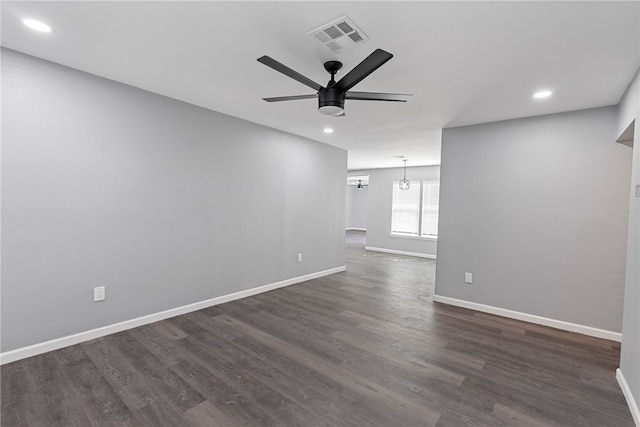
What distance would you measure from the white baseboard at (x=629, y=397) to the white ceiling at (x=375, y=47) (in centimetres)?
249

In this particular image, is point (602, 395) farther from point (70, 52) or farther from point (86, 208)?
point (70, 52)

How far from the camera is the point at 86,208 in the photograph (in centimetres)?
276

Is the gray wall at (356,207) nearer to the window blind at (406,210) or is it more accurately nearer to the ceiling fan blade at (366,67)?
the window blind at (406,210)

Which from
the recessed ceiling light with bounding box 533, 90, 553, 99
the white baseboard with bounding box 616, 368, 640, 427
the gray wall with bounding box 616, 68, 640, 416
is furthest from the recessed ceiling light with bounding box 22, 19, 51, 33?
the white baseboard with bounding box 616, 368, 640, 427

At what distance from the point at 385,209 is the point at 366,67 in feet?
23.4

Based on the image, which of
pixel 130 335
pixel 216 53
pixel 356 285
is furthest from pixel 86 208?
pixel 356 285

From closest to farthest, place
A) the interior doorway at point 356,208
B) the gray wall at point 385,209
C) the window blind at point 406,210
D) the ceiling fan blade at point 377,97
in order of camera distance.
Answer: the ceiling fan blade at point 377,97 < the gray wall at point 385,209 < the window blind at point 406,210 < the interior doorway at point 356,208

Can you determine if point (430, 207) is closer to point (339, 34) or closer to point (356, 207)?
point (356, 207)

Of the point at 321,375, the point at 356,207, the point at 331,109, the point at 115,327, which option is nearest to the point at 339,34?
the point at 331,109

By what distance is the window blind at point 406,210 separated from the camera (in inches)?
321

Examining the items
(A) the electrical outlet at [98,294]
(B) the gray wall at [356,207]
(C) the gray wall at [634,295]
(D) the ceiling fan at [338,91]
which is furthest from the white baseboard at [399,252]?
(A) the electrical outlet at [98,294]

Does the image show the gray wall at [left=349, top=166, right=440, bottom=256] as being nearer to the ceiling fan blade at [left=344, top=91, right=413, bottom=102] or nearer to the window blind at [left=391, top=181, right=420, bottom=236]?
the window blind at [left=391, top=181, right=420, bottom=236]

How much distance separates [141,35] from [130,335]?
2755 mm

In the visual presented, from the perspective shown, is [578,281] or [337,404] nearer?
[337,404]
